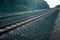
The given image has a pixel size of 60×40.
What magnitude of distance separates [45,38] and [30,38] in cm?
81

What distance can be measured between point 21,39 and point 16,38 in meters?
0.26

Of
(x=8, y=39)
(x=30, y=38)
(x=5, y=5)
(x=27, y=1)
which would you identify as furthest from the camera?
(x=27, y=1)

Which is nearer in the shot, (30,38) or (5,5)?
(30,38)

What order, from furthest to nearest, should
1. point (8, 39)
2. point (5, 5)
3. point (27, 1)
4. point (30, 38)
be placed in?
1. point (27, 1)
2. point (5, 5)
3. point (30, 38)
4. point (8, 39)

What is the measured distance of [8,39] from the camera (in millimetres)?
6227

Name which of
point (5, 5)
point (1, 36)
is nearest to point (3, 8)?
point (5, 5)

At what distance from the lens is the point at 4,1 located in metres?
30.5

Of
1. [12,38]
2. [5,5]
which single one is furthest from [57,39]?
[5,5]

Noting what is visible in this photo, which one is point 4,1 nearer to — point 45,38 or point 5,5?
point 5,5

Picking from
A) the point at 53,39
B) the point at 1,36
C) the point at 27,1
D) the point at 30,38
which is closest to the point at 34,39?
the point at 30,38

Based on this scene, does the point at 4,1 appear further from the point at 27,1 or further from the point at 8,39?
the point at 8,39

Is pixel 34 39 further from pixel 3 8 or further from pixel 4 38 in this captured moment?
pixel 3 8

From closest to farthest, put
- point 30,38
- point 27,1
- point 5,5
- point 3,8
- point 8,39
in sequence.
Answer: point 8,39 < point 30,38 < point 3,8 < point 5,5 < point 27,1

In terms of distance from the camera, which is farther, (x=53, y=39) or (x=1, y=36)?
(x=53, y=39)
